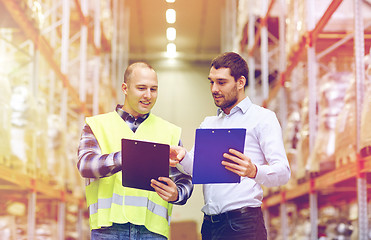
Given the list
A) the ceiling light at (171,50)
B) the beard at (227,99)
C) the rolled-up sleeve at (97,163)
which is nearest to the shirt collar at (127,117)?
the rolled-up sleeve at (97,163)

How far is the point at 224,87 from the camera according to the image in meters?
2.93

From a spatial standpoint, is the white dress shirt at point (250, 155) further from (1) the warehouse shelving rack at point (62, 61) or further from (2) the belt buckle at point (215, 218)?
(1) the warehouse shelving rack at point (62, 61)

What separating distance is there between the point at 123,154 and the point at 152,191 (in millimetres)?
291

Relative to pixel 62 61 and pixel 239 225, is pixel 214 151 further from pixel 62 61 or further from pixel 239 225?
pixel 62 61

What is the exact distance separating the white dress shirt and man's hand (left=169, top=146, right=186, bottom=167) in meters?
0.06

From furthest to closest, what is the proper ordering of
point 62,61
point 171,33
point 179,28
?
point 171,33
point 179,28
point 62,61

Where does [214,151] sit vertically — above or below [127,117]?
below

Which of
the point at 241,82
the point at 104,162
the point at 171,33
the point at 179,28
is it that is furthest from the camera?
the point at 171,33

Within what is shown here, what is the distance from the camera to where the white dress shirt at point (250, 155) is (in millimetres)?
2818

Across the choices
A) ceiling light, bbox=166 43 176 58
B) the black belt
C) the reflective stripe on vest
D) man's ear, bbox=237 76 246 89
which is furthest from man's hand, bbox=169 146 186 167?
ceiling light, bbox=166 43 176 58

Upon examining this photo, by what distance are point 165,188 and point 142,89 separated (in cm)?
51

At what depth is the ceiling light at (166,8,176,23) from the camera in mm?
15609

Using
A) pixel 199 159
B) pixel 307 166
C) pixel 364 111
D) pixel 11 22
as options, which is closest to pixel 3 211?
pixel 11 22

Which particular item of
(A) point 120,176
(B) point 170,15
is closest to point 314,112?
(A) point 120,176
